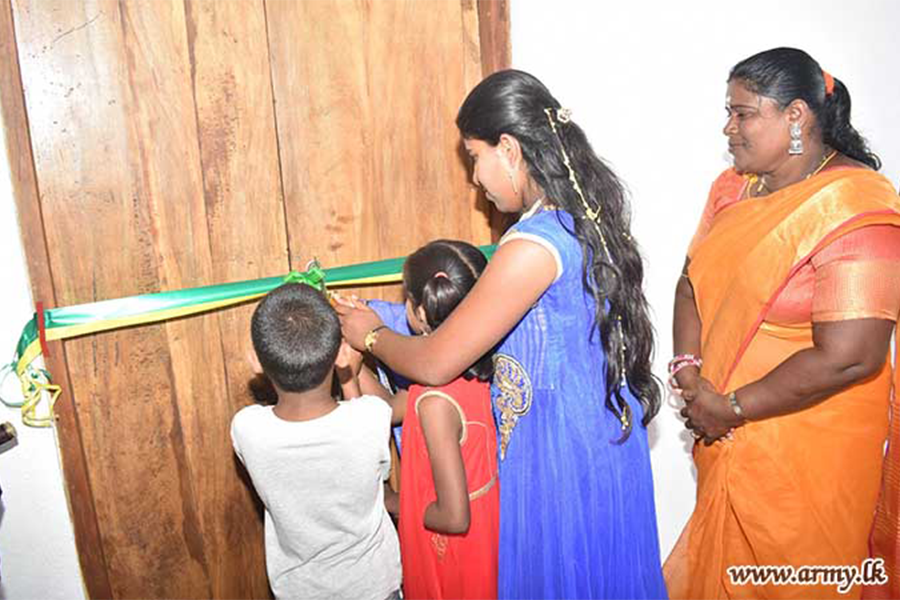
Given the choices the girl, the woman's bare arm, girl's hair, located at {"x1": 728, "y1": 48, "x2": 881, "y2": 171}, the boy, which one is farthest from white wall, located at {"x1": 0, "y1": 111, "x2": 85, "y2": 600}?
girl's hair, located at {"x1": 728, "y1": 48, "x2": 881, "y2": 171}

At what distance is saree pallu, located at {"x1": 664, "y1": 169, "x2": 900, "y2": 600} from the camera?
1.95m

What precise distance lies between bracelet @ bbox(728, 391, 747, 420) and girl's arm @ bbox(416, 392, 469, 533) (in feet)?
2.68

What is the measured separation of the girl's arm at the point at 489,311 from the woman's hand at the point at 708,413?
2.49ft

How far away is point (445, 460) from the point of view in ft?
5.59

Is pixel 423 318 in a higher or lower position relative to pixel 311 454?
higher

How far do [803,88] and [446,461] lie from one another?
139 cm

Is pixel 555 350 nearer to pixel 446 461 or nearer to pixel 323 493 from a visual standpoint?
pixel 446 461

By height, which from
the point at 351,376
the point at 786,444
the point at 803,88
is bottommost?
the point at 786,444

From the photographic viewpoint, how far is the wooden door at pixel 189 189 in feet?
5.85

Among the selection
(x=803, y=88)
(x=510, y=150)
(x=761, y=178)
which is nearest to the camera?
(x=510, y=150)

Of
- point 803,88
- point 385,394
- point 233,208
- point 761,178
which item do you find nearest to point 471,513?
point 385,394

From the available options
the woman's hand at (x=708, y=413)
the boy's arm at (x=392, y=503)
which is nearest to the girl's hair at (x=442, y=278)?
the boy's arm at (x=392, y=503)

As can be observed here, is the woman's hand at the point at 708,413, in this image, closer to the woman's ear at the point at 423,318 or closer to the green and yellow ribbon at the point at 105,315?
the woman's ear at the point at 423,318

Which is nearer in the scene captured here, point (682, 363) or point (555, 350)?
point (555, 350)
